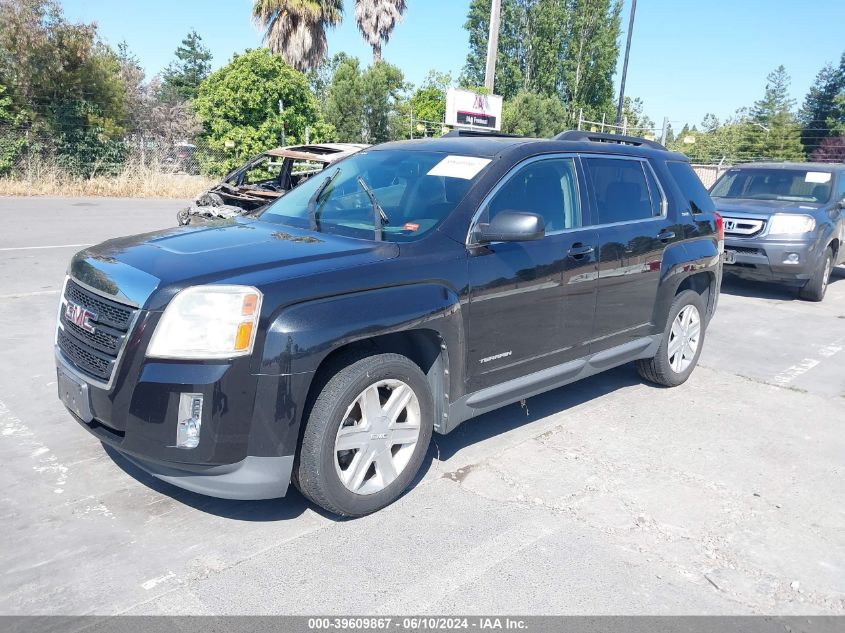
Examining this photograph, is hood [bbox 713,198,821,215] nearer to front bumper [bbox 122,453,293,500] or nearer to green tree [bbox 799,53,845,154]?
front bumper [bbox 122,453,293,500]

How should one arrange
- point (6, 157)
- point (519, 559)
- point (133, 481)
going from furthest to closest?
point (6, 157) → point (133, 481) → point (519, 559)

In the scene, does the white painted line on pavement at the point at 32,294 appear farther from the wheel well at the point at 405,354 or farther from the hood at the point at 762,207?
the hood at the point at 762,207

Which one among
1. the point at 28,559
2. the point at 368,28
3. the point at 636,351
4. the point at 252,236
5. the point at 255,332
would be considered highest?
the point at 368,28

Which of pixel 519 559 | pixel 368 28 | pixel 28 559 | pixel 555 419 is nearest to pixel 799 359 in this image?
pixel 555 419

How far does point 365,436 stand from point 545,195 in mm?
2012

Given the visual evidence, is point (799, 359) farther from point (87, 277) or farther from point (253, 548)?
point (87, 277)

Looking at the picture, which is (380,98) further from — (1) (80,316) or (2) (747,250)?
(1) (80,316)

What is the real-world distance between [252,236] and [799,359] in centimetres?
568

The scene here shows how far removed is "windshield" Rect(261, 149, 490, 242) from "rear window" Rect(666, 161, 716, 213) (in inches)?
91.1

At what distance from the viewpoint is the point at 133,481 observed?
391 cm

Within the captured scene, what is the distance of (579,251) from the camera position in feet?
15.2

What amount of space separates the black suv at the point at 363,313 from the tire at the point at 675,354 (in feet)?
1.16

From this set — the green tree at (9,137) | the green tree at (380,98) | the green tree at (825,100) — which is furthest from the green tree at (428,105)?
the green tree at (825,100)

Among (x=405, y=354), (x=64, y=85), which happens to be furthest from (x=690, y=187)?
(x=64, y=85)
